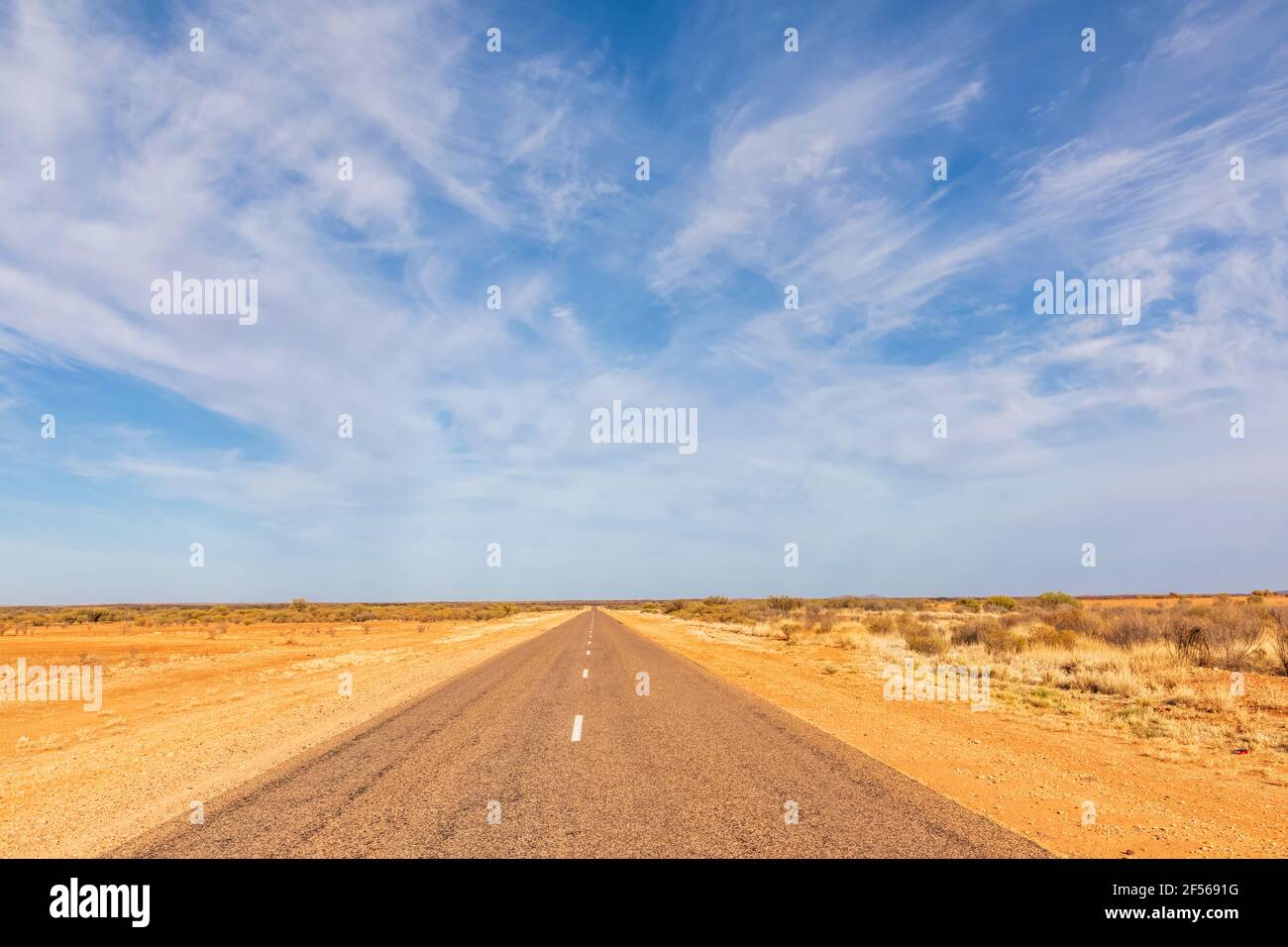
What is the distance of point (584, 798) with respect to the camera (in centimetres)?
734

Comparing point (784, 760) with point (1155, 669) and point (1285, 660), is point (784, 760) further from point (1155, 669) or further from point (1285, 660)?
point (1285, 660)

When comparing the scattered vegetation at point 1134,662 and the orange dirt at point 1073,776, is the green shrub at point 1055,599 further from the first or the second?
the orange dirt at point 1073,776

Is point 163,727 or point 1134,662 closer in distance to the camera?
point 163,727

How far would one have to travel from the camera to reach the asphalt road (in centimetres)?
592

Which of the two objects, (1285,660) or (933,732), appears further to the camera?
(1285,660)

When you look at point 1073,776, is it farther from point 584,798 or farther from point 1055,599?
point 1055,599

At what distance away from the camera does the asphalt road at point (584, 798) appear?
19.4ft

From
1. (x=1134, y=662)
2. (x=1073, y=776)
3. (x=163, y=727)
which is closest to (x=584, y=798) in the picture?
(x=1073, y=776)

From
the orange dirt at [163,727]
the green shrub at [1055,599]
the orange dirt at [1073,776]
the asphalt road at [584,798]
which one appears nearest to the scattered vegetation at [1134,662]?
the orange dirt at [1073,776]

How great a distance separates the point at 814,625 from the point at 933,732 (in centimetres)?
3090

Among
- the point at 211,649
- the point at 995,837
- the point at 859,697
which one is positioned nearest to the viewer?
the point at 995,837

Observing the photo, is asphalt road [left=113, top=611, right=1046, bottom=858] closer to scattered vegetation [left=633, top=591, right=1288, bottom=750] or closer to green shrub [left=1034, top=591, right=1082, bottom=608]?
scattered vegetation [left=633, top=591, right=1288, bottom=750]
